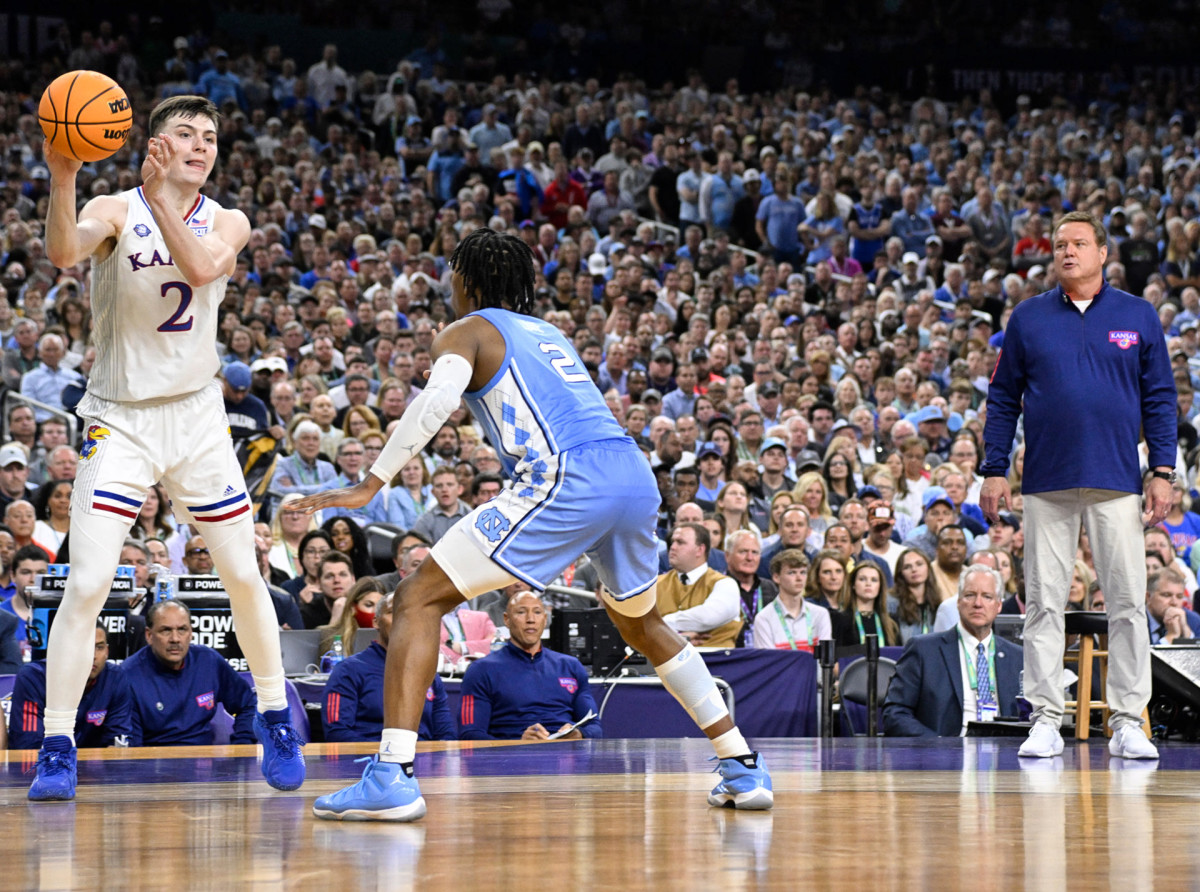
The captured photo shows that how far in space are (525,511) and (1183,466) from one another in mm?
10429

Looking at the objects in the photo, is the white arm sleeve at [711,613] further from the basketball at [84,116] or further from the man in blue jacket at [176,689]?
the basketball at [84,116]

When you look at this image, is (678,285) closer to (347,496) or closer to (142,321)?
(142,321)

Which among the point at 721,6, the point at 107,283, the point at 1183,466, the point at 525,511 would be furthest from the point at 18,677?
the point at 721,6

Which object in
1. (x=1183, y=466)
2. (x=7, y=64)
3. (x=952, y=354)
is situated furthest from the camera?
(x=7, y=64)

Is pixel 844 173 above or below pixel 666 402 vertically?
above

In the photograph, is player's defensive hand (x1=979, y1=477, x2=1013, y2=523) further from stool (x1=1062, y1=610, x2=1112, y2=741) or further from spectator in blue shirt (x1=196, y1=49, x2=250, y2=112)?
spectator in blue shirt (x1=196, y1=49, x2=250, y2=112)

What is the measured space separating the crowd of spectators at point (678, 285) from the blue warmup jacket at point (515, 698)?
1262mm

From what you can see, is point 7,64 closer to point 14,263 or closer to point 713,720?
point 14,263

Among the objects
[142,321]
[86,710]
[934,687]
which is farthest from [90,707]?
[934,687]

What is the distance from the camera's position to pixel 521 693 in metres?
8.06

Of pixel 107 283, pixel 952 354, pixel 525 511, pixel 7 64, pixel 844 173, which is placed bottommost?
pixel 525 511

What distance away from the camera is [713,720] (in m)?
4.75

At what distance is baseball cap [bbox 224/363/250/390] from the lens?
11758mm

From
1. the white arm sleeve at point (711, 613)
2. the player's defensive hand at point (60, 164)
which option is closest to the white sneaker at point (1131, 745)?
the white arm sleeve at point (711, 613)
